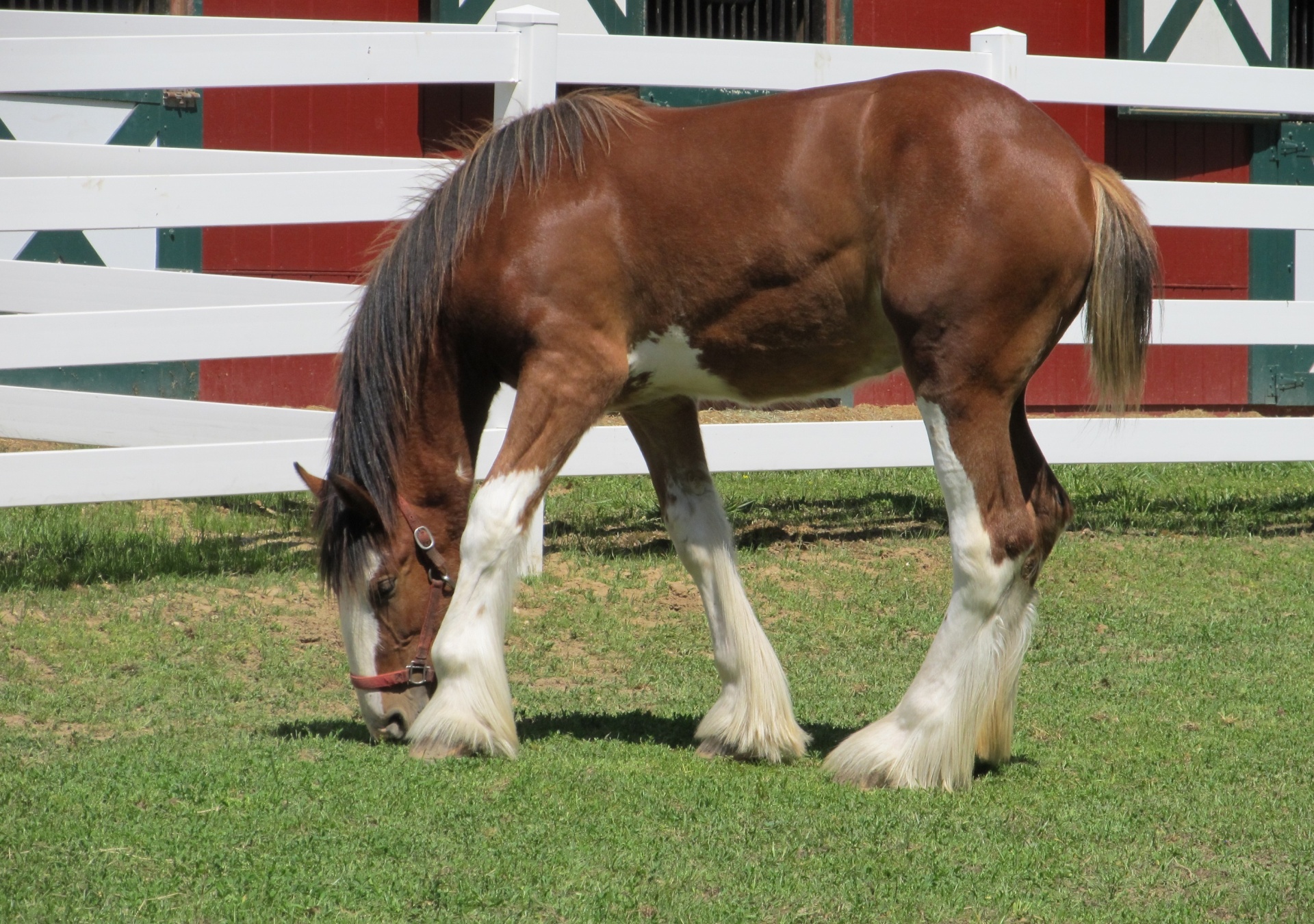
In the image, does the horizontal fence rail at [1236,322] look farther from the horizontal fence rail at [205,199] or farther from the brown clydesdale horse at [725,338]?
the horizontal fence rail at [205,199]

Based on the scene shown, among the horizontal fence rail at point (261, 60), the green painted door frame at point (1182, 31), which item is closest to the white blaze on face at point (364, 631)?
the horizontal fence rail at point (261, 60)

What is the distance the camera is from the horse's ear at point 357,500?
13.0ft

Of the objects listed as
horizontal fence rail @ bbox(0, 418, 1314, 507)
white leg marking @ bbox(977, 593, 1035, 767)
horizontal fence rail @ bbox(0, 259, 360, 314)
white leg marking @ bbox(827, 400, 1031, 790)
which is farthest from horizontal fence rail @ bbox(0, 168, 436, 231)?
white leg marking @ bbox(977, 593, 1035, 767)

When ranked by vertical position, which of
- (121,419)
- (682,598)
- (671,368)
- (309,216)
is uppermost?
(309,216)

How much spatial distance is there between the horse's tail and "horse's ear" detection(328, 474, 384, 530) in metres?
2.19

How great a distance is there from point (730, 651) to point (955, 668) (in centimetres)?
79

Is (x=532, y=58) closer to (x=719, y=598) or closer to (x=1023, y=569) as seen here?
(x=719, y=598)

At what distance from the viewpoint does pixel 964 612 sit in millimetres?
3748

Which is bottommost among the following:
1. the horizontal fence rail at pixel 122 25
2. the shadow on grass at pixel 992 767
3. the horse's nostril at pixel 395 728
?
the shadow on grass at pixel 992 767

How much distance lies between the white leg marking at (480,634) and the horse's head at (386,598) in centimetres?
19

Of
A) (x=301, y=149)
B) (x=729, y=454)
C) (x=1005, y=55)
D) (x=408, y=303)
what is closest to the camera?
(x=408, y=303)

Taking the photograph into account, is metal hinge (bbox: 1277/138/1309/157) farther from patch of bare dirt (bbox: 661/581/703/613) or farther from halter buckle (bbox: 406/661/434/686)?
halter buckle (bbox: 406/661/434/686)

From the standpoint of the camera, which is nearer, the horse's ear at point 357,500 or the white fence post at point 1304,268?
the horse's ear at point 357,500

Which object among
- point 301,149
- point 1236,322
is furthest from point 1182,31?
point 301,149
